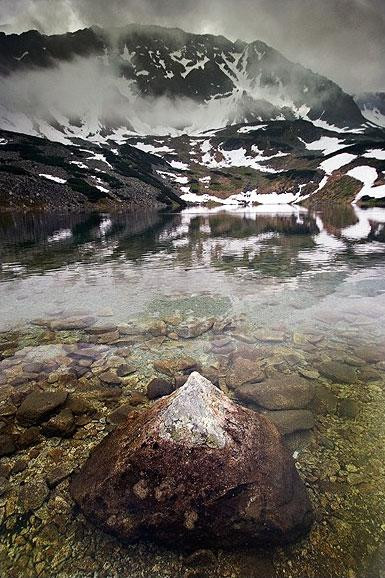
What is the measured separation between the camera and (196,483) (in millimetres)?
4941

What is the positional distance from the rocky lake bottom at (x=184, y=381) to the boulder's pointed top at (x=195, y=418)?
57.1 inches

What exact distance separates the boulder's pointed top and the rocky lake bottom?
57.1 inches

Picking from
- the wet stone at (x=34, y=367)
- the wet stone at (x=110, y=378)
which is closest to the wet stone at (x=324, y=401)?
the wet stone at (x=110, y=378)

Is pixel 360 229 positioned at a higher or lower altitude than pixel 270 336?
lower

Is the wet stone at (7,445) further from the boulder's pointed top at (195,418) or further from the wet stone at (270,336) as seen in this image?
the wet stone at (270,336)

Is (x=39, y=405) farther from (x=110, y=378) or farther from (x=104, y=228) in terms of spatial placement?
(x=104, y=228)

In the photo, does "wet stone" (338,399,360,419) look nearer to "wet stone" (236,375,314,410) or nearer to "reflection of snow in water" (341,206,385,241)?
"wet stone" (236,375,314,410)

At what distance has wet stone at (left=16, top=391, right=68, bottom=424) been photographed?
24.6 feet

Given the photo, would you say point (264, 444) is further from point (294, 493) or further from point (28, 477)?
point (28, 477)

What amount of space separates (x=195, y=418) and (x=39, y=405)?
445 centimetres

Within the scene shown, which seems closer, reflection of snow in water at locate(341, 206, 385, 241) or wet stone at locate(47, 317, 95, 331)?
wet stone at locate(47, 317, 95, 331)

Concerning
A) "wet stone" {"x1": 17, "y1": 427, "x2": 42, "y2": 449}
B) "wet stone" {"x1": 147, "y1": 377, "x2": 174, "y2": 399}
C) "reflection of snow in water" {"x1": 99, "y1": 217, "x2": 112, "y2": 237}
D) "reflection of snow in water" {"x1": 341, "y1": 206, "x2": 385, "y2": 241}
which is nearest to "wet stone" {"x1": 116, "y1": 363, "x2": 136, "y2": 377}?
"wet stone" {"x1": 147, "y1": 377, "x2": 174, "y2": 399}

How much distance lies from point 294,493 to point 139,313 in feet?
34.8

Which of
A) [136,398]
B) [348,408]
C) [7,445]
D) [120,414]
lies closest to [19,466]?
[7,445]
